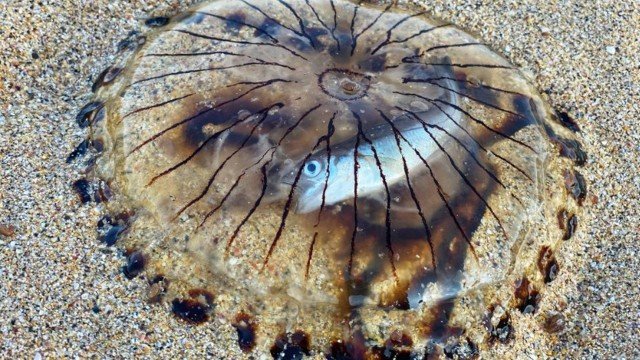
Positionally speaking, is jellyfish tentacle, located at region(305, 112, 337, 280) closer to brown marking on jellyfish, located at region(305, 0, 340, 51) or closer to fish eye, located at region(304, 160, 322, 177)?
fish eye, located at region(304, 160, 322, 177)

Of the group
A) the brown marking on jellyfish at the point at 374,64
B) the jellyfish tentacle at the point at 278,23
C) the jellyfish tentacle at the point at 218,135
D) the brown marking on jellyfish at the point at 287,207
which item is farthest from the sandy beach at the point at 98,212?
the brown marking on jellyfish at the point at 374,64

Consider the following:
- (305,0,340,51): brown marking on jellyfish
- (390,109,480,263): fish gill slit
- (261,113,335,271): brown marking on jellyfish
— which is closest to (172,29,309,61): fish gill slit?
(305,0,340,51): brown marking on jellyfish

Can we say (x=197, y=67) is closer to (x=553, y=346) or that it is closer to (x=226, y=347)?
(x=226, y=347)

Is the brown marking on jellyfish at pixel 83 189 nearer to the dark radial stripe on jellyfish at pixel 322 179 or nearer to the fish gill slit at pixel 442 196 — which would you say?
the dark radial stripe on jellyfish at pixel 322 179

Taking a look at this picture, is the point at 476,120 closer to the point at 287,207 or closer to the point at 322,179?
the point at 322,179

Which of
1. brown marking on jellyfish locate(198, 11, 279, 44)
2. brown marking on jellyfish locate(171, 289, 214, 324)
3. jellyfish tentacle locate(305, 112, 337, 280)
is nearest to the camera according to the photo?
jellyfish tentacle locate(305, 112, 337, 280)

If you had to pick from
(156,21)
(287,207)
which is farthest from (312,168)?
(156,21)

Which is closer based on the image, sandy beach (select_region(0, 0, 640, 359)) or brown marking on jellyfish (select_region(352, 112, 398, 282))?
brown marking on jellyfish (select_region(352, 112, 398, 282))

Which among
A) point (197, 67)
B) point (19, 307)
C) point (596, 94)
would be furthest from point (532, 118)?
point (19, 307)
